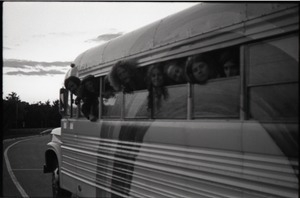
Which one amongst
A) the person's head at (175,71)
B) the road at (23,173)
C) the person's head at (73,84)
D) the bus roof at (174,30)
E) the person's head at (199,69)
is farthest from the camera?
the person's head at (73,84)

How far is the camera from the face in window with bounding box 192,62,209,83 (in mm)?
2385

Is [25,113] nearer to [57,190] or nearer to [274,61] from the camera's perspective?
[57,190]

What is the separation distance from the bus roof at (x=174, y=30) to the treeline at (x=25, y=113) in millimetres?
617

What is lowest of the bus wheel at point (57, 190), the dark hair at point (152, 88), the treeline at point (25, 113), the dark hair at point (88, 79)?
the bus wheel at point (57, 190)

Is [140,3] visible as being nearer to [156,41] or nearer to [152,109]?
A: [156,41]

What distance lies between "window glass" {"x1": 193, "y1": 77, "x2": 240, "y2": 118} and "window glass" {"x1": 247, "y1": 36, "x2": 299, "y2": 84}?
144 millimetres

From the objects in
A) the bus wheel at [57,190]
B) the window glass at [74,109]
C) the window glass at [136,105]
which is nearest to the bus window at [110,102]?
the window glass at [136,105]

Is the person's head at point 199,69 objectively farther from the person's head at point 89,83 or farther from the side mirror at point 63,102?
the side mirror at point 63,102

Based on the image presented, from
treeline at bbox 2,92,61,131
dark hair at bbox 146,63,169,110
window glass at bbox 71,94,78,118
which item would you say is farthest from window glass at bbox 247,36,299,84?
window glass at bbox 71,94,78,118

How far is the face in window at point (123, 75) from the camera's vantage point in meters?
3.02

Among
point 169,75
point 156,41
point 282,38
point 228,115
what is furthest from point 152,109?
point 282,38

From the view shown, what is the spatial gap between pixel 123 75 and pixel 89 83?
0.69m

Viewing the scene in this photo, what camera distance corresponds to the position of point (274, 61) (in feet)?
6.59

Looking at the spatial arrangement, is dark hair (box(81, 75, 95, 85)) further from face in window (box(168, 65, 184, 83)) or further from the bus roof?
face in window (box(168, 65, 184, 83))
